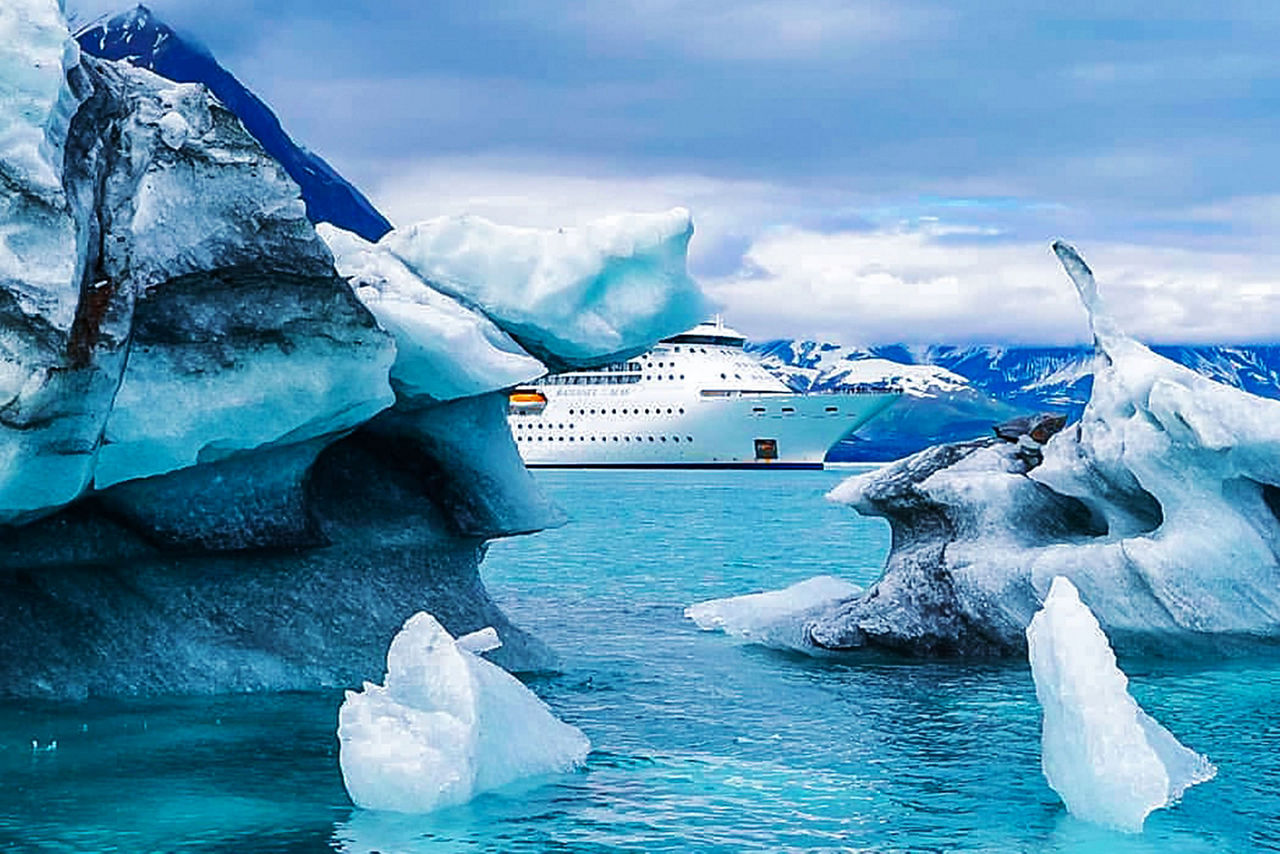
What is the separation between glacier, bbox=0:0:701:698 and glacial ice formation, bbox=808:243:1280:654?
3.12m

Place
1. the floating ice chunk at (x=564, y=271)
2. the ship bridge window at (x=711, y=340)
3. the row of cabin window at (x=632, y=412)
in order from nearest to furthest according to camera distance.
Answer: the floating ice chunk at (x=564, y=271) → the ship bridge window at (x=711, y=340) → the row of cabin window at (x=632, y=412)

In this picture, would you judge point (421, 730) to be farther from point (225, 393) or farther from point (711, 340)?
point (711, 340)

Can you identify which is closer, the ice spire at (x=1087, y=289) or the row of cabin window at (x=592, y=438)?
the ice spire at (x=1087, y=289)

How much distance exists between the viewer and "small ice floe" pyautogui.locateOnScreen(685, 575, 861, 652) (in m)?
15.0

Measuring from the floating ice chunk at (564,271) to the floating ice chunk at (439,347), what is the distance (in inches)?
15.8

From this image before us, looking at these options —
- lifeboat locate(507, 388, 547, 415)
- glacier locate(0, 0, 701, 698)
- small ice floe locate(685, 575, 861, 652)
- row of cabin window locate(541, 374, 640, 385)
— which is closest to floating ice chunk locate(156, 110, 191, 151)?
glacier locate(0, 0, 701, 698)

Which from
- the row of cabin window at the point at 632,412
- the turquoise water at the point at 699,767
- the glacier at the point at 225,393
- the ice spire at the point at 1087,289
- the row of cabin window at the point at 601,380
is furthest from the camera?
the row of cabin window at the point at 601,380

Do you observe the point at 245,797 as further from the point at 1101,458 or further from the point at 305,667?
the point at 1101,458

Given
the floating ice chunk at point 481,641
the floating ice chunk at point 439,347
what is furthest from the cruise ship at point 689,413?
the floating ice chunk at point 481,641

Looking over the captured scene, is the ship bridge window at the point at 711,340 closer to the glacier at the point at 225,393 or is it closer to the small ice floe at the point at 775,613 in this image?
the small ice floe at the point at 775,613

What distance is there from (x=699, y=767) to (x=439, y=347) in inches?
Answer: 140

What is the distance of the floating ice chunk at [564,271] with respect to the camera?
39.5 feet

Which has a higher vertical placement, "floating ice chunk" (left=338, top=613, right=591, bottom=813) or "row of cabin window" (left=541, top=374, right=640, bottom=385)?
"row of cabin window" (left=541, top=374, right=640, bottom=385)

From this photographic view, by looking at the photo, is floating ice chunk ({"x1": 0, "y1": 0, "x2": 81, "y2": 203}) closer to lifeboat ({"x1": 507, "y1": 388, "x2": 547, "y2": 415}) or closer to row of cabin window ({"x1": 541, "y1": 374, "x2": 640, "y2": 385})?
row of cabin window ({"x1": 541, "y1": 374, "x2": 640, "y2": 385})
